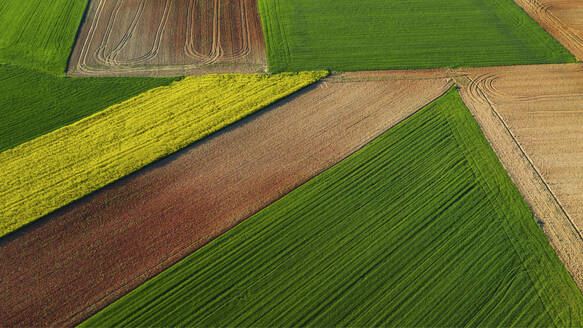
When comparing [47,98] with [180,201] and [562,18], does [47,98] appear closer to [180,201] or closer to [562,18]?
[180,201]

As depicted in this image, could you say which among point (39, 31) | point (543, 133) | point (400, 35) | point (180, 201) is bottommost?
point (180, 201)

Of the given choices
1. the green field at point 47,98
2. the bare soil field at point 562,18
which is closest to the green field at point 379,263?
the green field at point 47,98

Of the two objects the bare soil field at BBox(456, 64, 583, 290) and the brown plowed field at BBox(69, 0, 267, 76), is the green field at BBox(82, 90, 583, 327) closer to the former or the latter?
the bare soil field at BBox(456, 64, 583, 290)

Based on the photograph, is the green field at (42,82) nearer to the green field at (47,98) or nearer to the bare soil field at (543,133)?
the green field at (47,98)

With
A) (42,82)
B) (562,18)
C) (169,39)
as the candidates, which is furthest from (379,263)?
(562,18)

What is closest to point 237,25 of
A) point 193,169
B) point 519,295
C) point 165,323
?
point 193,169

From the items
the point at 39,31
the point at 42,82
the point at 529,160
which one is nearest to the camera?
the point at 529,160
